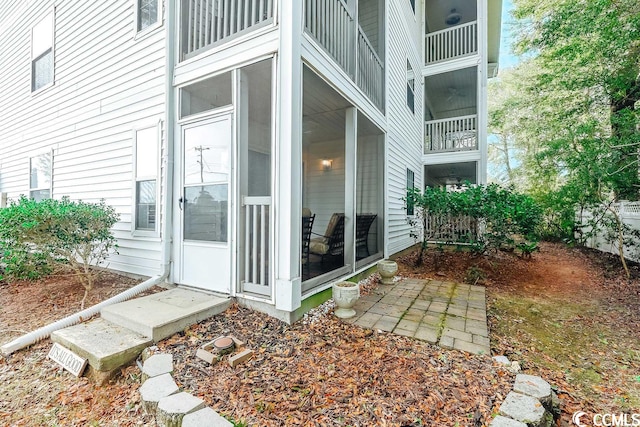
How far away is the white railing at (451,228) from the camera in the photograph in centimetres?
559

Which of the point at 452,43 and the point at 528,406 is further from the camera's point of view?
the point at 452,43

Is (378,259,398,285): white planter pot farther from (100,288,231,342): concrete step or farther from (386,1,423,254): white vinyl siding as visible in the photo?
(100,288,231,342): concrete step

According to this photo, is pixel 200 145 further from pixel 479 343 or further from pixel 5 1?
pixel 5 1

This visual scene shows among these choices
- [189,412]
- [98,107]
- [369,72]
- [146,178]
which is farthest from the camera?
[369,72]

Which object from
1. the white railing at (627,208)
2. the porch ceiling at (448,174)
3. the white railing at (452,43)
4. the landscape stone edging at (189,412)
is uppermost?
the white railing at (452,43)

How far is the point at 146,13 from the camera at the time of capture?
4.55 metres

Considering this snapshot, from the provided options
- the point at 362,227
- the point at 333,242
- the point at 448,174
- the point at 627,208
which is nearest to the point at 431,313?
the point at 333,242

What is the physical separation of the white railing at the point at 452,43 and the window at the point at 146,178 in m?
9.19

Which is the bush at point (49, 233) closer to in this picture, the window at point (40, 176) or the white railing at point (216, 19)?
the window at point (40, 176)

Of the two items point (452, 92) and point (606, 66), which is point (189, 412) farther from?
point (452, 92)

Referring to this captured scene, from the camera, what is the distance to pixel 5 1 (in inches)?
291

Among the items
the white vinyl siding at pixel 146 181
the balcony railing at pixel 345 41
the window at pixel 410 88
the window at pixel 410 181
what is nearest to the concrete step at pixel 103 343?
the white vinyl siding at pixel 146 181

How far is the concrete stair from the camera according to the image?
7.47ft

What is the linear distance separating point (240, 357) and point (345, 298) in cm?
135
